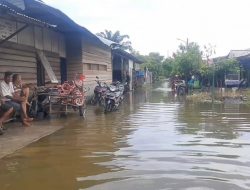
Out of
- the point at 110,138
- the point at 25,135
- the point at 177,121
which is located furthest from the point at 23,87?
the point at 177,121

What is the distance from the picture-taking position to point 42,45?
15.4 m

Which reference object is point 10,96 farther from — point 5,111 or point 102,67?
point 102,67

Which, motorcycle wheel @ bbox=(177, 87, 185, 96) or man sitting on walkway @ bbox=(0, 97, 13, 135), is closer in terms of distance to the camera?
man sitting on walkway @ bbox=(0, 97, 13, 135)

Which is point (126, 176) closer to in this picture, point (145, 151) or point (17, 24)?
point (145, 151)

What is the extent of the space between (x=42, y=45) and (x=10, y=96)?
492 cm

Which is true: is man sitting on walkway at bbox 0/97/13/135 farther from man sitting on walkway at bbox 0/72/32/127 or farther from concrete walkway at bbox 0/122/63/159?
concrete walkway at bbox 0/122/63/159

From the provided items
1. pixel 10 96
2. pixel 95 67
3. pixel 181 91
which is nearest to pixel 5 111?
pixel 10 96

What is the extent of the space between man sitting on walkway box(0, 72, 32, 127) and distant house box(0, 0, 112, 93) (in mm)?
1141

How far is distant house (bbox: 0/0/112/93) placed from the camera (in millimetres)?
11642

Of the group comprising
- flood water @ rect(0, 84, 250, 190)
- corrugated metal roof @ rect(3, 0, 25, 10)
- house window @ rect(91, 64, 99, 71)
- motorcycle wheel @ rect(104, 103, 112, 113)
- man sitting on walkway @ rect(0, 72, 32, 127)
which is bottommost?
flood water @ rect(0, 84, 250, 190)

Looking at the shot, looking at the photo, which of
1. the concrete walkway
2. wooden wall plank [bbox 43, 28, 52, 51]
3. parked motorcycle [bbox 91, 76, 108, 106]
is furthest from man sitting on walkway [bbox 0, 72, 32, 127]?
parked motorcycle [bbox 91, 76, 108, 106]

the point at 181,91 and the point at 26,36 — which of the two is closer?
the point at 26,36

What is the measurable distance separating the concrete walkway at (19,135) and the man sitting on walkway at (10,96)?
430mm

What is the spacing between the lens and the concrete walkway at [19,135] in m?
8.19
